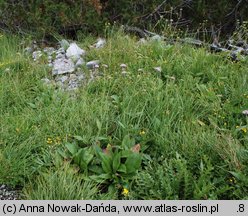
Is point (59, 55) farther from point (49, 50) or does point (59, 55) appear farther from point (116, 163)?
point (116, 163)

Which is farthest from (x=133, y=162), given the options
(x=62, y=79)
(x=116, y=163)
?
(x=62, y=79)

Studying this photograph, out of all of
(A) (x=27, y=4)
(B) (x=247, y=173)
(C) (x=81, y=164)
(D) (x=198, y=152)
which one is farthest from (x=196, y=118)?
(A) (x=27, y=4)

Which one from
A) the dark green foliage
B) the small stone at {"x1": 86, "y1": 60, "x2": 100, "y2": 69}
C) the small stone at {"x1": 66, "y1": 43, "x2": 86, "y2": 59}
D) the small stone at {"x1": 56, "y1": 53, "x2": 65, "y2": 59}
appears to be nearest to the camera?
the small stone at {"x1": 86, "y1": 60, "x2": 100, "y2": 69}

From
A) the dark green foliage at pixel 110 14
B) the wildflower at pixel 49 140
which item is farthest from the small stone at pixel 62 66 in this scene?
the wildflower at pixel 49 140

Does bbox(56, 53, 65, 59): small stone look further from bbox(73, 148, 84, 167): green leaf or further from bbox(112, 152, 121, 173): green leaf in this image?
bbox(112, 152, 121, 173): green leaf

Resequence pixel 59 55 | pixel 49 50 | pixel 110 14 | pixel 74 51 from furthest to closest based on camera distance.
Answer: pixel 110 14 < pixel 49 50 < pixel 59 55 < pixel 74 51

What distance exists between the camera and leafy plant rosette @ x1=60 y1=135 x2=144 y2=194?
125 inches

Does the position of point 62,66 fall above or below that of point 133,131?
below

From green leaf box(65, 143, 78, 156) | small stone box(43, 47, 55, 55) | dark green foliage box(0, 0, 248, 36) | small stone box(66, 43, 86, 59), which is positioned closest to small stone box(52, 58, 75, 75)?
small stone box(66, 43, 86, 59)

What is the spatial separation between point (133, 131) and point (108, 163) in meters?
0.47

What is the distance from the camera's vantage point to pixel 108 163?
3.23 meters

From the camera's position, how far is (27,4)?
5.84m

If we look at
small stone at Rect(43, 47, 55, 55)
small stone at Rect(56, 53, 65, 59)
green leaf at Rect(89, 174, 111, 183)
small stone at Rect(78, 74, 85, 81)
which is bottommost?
small stone at Rect(43, 47, 55, 55)

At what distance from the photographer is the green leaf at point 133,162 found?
323cm
